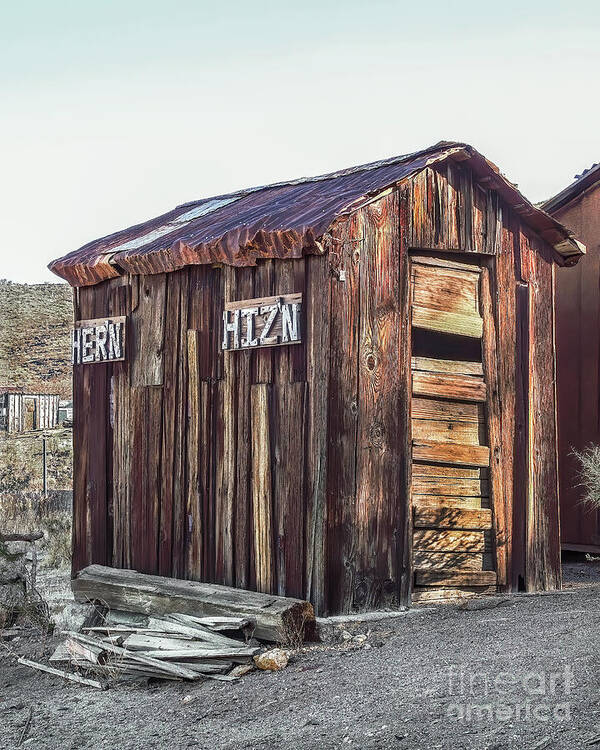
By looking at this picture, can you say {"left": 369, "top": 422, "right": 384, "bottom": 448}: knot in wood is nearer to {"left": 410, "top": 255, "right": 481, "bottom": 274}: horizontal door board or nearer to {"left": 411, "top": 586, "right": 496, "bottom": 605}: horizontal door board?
{"left": 411, "top": 586, "right": 496, "bottom": 605}: horizontal door board

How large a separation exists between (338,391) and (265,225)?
4.87 ft

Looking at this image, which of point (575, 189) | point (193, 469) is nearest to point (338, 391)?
point (193, 469)

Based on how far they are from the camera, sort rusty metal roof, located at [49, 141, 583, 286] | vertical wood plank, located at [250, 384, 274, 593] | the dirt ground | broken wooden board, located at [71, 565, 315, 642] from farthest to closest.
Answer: vertical wood plank, located at [250, 384, 274, 593], rusty metal roof, located at [49, 141, 583, 286], broken wooden board, located at [71, 565, 315, 642], the dirt ground

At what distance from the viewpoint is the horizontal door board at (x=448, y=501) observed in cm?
859

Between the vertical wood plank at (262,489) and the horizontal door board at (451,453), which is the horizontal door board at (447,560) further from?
the vertical wood plank at (262,489)

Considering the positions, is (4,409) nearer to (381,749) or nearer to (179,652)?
(179,652)

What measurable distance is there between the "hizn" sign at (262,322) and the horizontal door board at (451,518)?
5.78 ft

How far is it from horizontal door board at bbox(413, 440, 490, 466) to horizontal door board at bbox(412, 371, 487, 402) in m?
0.41

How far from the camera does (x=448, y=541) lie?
28.7ft

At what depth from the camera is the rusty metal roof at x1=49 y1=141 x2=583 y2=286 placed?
8.22m

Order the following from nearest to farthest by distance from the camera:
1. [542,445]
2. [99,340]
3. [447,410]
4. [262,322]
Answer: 1. [262,322]
2. [447,410]
3. [542,445]
4. [99,340]

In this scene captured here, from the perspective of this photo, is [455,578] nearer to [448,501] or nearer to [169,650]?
[448,501]

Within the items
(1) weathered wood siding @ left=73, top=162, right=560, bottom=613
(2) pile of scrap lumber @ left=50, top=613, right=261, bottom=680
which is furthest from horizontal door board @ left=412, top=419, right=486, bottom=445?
(2) pile of scrap lumber @ left=50, top=613, right=261, bottom=680

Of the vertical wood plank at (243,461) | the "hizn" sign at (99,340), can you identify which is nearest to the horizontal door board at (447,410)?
the vertical wood plank at (243,461)
